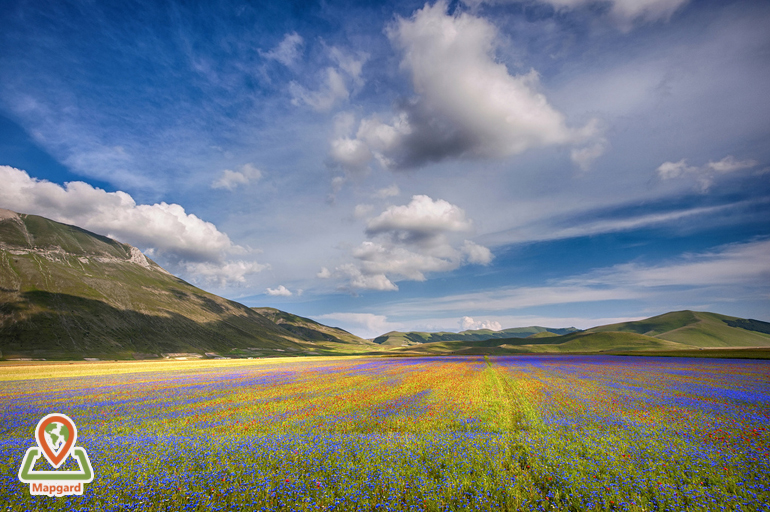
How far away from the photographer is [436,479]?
10.7 m

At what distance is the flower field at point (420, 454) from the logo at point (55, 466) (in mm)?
394

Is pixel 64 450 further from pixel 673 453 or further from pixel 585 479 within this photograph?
pixel 673 453

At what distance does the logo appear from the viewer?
10273 mm

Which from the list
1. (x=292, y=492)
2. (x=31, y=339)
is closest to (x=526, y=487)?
(x=292, y=492)

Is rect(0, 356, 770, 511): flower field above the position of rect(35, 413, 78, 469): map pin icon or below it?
below

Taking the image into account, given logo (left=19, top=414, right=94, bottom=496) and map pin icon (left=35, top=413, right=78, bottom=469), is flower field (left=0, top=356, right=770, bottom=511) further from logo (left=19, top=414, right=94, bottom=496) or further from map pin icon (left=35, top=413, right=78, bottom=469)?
map pin icon (left=35, top=413, right=78, bottom=469)

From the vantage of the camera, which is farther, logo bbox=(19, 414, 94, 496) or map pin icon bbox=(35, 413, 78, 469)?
map pin icon bbox=(35, 413, 78, 469)

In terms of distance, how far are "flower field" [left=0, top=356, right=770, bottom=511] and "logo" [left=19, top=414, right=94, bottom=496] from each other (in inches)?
15.5

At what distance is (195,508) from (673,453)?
1795 cm

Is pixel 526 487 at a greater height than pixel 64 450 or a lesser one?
lesser

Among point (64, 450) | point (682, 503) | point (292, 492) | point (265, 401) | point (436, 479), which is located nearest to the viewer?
point (682, 503)

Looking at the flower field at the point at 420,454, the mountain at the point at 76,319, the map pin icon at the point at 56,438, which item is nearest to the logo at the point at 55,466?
the map pin icon at the point at 56,438

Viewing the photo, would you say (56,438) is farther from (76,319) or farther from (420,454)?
(76,319)

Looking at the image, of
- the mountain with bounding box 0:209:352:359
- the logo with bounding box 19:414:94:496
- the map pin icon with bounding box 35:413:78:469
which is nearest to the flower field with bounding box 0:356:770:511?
the logo with bounding box 19:414:94:496
